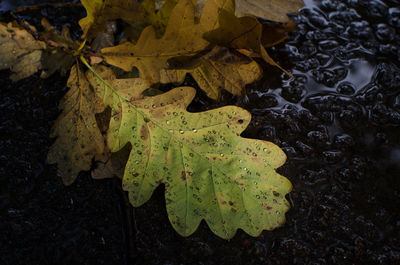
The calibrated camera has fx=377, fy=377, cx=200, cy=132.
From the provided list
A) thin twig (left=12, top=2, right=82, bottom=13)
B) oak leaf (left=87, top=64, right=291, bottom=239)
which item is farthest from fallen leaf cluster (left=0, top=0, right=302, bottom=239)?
thin twig (left=12, top=2, right=82, bottom=13)

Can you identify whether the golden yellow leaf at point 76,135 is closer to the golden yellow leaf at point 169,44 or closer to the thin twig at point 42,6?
the golden yellow leaf at point 169,44

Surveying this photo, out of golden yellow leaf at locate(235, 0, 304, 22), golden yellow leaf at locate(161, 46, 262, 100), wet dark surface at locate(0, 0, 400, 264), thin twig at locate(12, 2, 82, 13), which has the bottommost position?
wet dark surface at locate(0, 0, 400, 264)

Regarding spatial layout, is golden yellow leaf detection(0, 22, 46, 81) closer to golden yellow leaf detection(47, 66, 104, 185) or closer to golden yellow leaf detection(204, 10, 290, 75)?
golden yellow leaf detection(47, 66, 104, 185)

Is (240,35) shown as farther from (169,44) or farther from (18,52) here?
(18,52)

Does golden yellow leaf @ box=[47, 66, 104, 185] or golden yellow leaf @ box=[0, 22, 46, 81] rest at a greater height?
golden yellow leaf @ box=[0, 22, 46, 81]

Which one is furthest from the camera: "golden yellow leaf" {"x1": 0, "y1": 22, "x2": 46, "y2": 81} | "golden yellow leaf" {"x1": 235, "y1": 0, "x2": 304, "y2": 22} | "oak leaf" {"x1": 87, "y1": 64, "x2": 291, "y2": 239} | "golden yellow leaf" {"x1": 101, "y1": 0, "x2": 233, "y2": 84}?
"golden yellow leaf" {"x1": 235, "y1": 0, "x2": 304, "y2": 22}

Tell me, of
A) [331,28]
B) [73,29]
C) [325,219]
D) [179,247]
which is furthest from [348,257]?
[73,29]

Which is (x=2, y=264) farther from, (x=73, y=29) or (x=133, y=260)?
(x=73, y=29)
